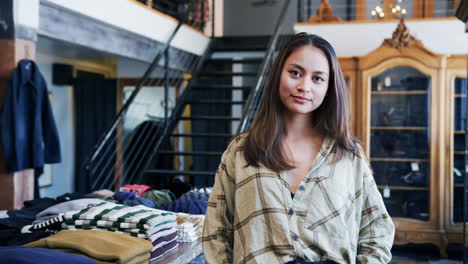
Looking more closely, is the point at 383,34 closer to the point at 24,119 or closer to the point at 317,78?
the point at 24,119

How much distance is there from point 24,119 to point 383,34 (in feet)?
13.1

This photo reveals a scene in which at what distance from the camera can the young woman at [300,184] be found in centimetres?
119

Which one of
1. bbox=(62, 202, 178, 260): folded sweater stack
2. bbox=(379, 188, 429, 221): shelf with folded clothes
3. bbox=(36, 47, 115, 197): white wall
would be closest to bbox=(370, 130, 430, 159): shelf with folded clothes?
bbox=(379, 188, 429, 221): shelf with folded clothes

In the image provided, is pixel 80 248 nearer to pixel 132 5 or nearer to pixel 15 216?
pixel 15 216

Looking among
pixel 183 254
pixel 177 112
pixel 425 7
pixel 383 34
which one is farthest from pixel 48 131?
pixel 425 7

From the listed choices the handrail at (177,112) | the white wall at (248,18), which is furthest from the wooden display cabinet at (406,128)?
the white wall at (248,18)

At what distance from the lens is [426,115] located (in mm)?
5199

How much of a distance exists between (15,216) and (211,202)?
1.30m

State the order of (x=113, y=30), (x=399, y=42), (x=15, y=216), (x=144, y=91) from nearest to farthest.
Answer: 1. (x=15, y=216)
2. (x=113, y=30)
3. (x=399, y=42)
4. (x=144, y=91)

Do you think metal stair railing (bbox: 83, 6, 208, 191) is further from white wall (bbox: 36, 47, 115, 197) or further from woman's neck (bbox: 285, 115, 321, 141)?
woman's neck (bbox: 285, 115, 321, 141)

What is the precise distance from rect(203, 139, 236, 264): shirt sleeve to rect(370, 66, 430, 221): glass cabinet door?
4.33 m

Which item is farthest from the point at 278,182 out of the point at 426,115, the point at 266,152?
the point at 426,115

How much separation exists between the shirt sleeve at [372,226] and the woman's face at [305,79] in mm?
220

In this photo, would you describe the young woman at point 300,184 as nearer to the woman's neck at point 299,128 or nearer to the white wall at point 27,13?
the woman's neck at point 299,128
